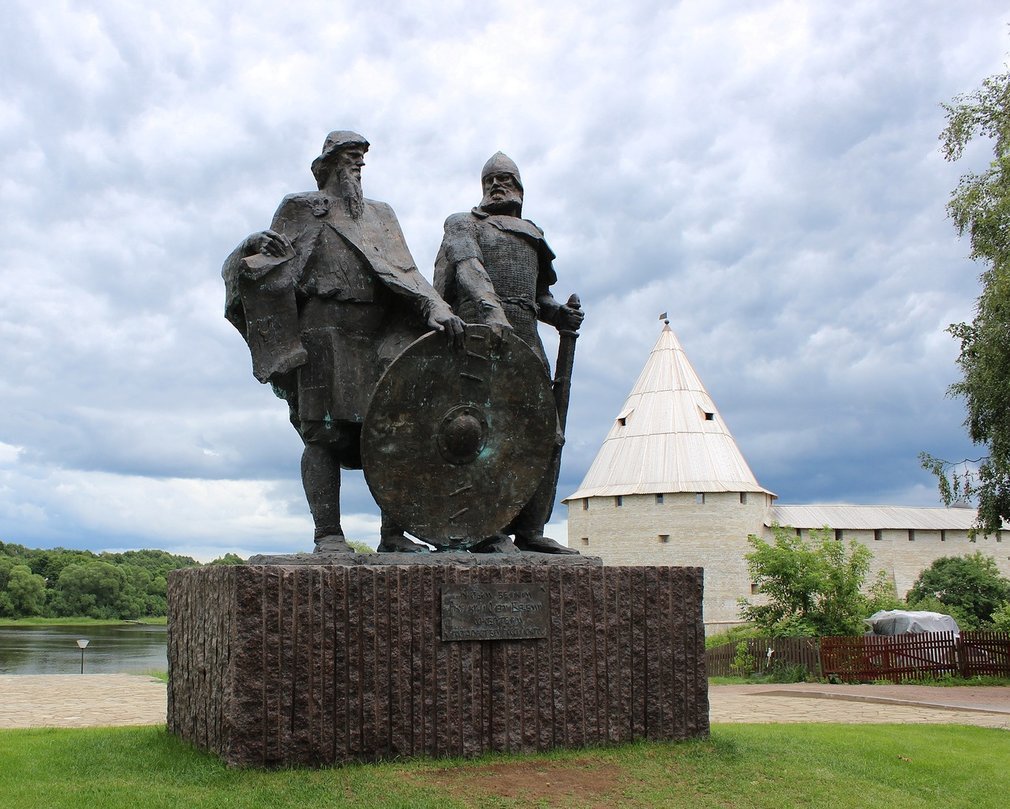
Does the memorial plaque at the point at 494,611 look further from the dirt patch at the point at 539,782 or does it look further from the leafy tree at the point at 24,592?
the leafy tree at the point at 24,592

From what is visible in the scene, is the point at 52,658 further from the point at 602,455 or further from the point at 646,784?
the point at 646,784

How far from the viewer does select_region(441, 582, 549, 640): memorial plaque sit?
4.77 m

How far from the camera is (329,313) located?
5.35m

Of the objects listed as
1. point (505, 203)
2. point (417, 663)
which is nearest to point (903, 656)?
point (505, 203)

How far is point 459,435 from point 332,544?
0.88 meters

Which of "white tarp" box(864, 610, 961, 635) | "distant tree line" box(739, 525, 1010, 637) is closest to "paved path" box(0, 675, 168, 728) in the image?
"distant tree line" box(739, 525, 1010, 637)

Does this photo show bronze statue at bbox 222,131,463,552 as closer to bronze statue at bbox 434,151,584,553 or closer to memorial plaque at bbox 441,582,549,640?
bronze statue at bbox 434,151,584,553

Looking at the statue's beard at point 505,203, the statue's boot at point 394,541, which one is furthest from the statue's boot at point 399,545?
the statue's beard at point 505,203

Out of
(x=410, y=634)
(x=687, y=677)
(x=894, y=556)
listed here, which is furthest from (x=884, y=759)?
(x=894, y=556)

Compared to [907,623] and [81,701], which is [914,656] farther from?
[81,701]

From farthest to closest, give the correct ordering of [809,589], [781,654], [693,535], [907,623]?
[693,535] < [907,623] < [809,589] < [781,654]

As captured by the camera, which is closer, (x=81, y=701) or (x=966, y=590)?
(x=81, y=701)

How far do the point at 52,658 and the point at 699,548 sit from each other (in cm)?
1923

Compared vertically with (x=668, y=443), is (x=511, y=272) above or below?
below
